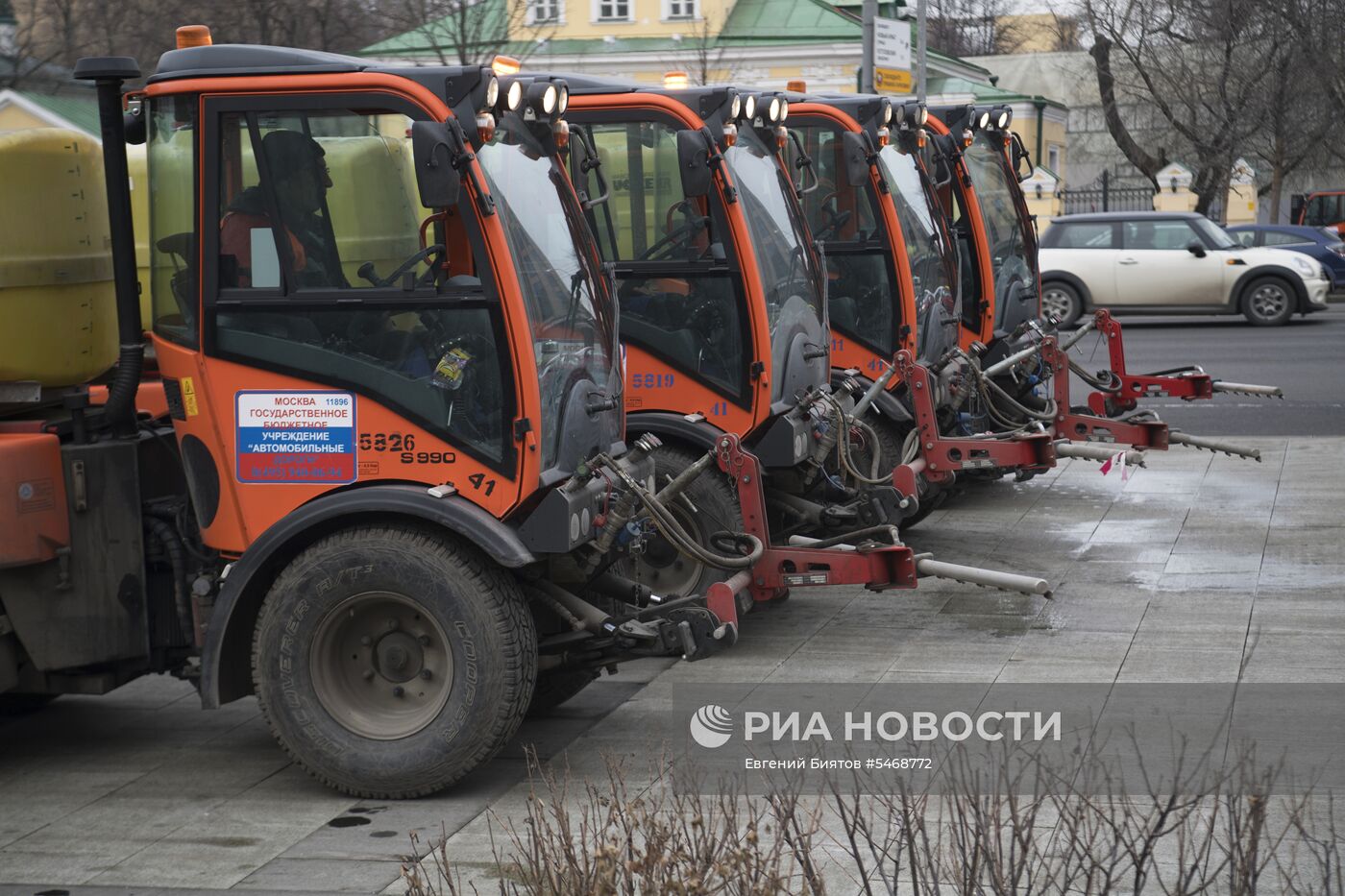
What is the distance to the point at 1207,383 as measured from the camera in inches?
487

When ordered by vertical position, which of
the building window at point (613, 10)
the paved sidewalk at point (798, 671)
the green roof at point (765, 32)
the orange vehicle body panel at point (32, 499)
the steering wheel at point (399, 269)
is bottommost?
the paved sidewalk at point (798, 671)

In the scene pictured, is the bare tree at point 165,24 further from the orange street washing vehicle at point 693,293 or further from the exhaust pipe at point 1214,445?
the exhaust pipe at point 1214,445

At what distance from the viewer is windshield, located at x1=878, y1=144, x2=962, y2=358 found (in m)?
11.0

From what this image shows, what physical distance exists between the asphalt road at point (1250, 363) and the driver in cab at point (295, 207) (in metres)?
8.25

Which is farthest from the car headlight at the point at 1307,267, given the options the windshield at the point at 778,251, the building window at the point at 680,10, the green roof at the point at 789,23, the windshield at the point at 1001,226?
the building window at the point at 680,10

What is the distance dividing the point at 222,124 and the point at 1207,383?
8400 millimetres

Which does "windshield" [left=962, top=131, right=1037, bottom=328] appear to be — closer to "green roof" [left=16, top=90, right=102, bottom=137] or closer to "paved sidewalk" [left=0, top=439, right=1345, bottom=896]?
"paved sidewalk" [left=0, top=439, right=1345, bottom=896]

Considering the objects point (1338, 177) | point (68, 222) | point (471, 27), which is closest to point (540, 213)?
point (68, 222)

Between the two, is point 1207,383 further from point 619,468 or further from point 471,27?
point 471,27

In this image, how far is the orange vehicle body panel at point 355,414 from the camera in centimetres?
588

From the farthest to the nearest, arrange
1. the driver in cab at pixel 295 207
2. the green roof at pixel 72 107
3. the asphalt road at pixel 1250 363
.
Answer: the green roof at pixel 72 107 → the asphalt road at pixel 1250 363 → the driver in cab at pixel 295 207

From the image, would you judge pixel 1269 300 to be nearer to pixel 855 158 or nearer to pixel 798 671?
pixel 855 158

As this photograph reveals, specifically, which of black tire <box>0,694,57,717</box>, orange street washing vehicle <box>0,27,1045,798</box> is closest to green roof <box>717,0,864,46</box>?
black tire <box>0,694,57,717</box>

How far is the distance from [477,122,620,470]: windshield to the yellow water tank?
5.43ft
